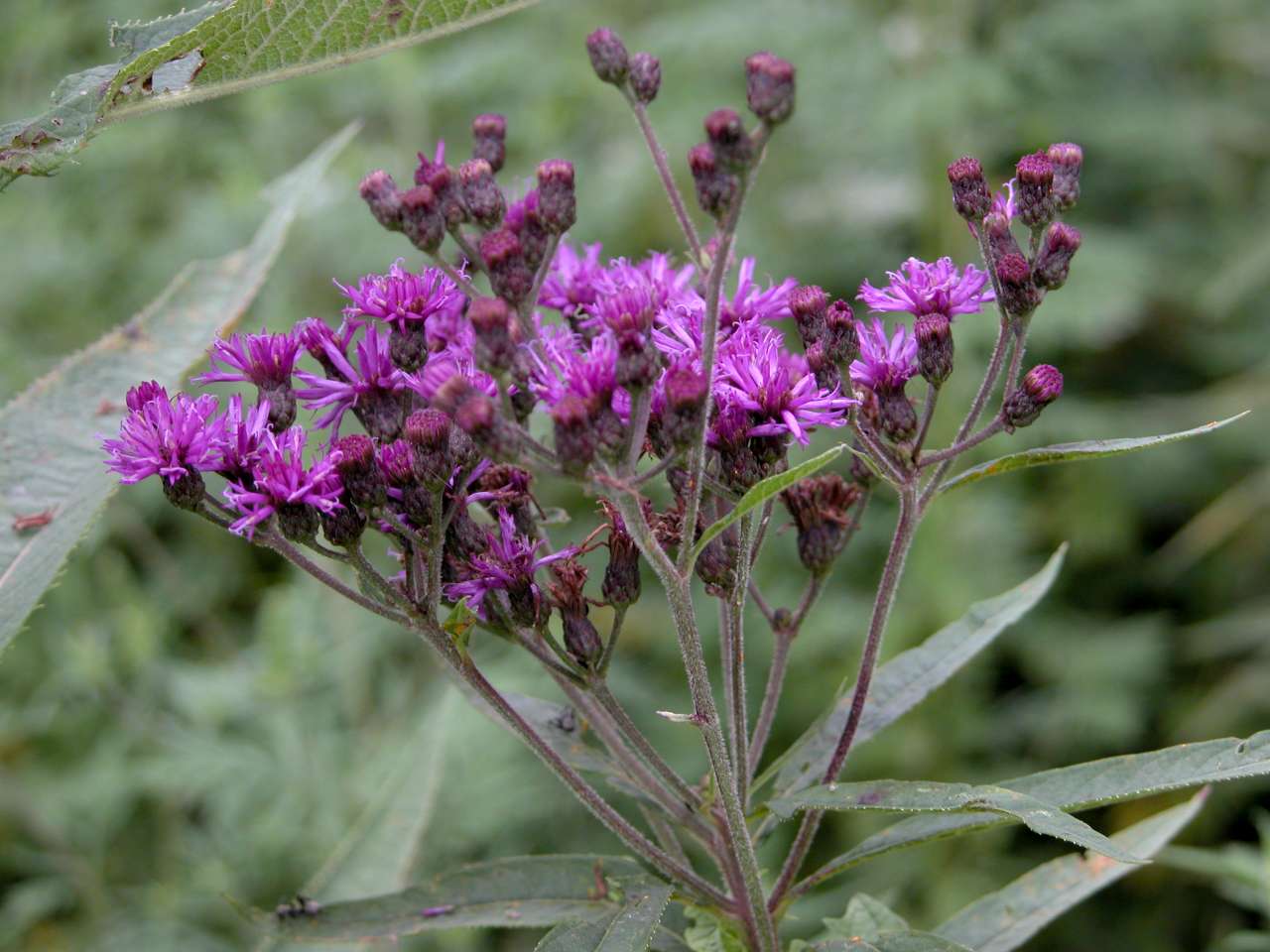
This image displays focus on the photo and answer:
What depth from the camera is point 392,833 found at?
2.09m

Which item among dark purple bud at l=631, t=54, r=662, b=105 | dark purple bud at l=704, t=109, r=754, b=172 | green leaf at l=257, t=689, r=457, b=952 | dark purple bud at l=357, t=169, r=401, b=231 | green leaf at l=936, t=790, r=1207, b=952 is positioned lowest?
green leaf at l=936, t=790, r=1207, b=952

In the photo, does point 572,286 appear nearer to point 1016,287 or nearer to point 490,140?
point 490,140

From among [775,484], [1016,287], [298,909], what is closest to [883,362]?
[1016,287]

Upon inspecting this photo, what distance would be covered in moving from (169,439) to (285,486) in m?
0.15

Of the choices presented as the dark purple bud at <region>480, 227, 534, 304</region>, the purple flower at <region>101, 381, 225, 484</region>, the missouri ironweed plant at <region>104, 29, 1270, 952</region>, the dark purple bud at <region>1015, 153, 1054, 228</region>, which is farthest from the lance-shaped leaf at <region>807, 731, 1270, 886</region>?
the purple flower at <region>101, 381, 225, 484</region>

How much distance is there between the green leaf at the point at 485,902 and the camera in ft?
4.90

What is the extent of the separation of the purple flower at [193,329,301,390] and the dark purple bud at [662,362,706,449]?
1.63ft

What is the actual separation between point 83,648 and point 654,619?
1728 mm

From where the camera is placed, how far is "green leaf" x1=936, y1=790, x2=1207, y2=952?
1683mm

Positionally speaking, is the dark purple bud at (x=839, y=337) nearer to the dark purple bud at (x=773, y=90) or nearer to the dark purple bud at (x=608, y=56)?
the dark purple bud at (x=773, y=90)

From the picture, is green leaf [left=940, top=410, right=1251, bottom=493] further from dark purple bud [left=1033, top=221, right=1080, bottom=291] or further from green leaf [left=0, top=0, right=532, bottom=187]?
green leaf [left=0, top=0, right=532, bottom=187]

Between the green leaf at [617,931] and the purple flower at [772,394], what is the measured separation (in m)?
0.51

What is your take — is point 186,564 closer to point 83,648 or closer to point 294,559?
point 83,648

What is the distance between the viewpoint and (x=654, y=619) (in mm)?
4168
